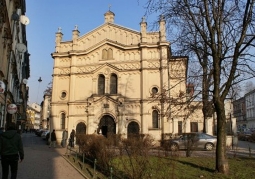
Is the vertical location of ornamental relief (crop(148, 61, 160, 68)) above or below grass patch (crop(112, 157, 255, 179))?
above

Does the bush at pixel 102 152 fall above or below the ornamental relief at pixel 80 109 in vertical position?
below

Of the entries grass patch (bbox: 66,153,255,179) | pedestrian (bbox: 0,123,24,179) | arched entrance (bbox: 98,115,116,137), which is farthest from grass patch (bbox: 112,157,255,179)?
arched entrance (bbox: 98,115,116,137)

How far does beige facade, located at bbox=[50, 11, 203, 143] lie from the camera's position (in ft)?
102

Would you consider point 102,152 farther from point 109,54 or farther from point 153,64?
point 109,54

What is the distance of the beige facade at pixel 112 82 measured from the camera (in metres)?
30.9

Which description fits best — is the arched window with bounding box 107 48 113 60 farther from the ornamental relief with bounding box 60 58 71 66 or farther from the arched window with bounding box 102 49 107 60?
the ornamental relief with bounding box 60 58 71 66

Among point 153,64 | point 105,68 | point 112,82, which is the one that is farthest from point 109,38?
point 153,64

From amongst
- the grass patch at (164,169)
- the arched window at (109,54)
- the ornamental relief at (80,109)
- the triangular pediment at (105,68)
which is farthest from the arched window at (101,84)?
the grass patch at (164,169)

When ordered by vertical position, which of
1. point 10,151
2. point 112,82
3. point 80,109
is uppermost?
point 112,82

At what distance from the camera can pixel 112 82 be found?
33.1m

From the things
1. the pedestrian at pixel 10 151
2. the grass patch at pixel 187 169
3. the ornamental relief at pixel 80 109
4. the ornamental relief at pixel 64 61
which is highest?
the ornamental relief at pixel 64 61

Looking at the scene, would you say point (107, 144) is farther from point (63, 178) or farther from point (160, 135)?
point (160, 135)

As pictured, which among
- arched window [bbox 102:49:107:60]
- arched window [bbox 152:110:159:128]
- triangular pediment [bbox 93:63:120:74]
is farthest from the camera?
arched window [bbox 102:49:107:60]

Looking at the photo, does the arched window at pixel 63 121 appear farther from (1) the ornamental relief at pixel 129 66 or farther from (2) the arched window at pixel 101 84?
(1) the ornamental relief at pixel 129 66
